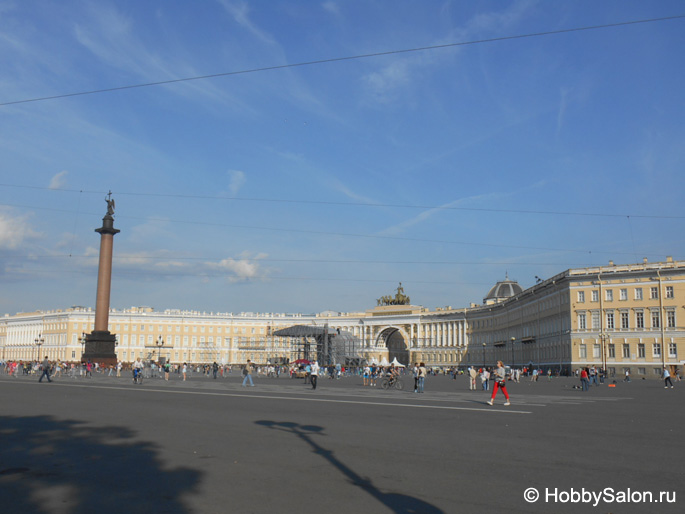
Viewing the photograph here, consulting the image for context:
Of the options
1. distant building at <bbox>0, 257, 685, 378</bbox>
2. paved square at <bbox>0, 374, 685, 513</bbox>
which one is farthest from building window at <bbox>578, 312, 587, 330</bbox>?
paved square at <bbox>0, 374, 685, 513</bbox>

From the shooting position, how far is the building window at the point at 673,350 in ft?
232

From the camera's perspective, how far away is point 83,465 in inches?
381

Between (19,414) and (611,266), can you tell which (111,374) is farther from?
(611,266)

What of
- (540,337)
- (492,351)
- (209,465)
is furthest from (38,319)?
(209,465)

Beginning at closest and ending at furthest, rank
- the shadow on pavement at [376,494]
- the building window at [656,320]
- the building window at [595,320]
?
the shadow on pavement at [376,494], the building window at [656,320], the building window at [595,320]

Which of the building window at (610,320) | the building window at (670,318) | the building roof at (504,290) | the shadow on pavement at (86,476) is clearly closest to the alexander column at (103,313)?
the shadow on pavement at (86,476)

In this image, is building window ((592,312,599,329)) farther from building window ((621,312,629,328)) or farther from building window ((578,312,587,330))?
building window ((621,312,629,328))

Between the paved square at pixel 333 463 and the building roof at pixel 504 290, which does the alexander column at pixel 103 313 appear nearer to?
the paved square at pixel 333 463

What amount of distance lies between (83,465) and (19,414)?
9.46 metres

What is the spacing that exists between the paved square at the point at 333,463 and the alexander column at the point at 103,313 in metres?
44.5

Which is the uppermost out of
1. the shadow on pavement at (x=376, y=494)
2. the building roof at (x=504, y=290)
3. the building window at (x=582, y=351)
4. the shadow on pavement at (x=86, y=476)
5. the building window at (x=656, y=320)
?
the building roof at (x=504, y=290)

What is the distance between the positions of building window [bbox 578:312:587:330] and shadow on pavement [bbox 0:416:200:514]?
2842 inches

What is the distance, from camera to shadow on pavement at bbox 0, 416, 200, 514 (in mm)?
7289

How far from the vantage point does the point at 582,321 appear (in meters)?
77.9
